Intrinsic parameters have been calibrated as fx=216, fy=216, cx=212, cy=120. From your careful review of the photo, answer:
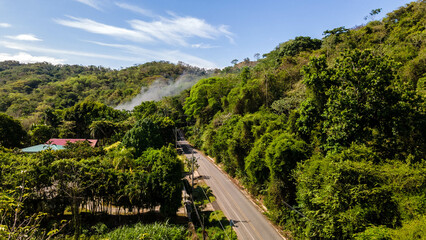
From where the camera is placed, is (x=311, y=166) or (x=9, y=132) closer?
(x=311, y=166)

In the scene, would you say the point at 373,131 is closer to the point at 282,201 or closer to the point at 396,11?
the point at 282,201

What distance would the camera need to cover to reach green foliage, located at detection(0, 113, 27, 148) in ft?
131

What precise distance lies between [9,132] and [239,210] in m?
45.3

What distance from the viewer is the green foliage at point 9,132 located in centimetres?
3997

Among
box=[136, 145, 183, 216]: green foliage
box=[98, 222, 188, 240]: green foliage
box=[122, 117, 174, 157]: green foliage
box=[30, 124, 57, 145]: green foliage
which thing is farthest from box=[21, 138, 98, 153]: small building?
box=[98, 222, 188, 240]: green foliage

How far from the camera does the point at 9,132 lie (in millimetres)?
40938

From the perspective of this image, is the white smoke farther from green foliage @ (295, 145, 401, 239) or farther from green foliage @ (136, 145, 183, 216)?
green foliage @ (295, 145, 401, 239)

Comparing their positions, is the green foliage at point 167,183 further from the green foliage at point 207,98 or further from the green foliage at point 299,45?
the green foliage at point 299,45

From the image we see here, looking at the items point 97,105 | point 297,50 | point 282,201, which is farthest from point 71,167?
point 297,50

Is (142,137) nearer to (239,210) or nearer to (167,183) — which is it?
(167,183)

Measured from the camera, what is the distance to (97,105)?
57.2 meters

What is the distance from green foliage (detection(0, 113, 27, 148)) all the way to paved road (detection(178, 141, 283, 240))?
36.8 m

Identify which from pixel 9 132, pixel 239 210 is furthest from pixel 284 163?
pixel 9 132

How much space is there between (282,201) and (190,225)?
9155 mm
